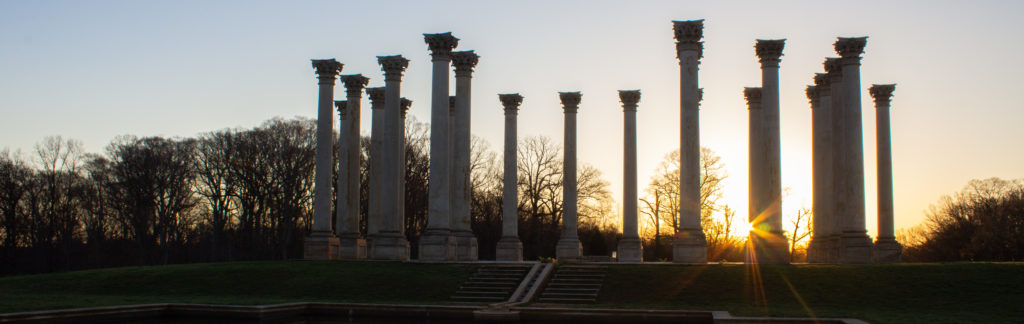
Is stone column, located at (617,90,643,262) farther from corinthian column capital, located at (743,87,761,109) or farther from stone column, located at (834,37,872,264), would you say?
stone column, located at (834,37,872,264)

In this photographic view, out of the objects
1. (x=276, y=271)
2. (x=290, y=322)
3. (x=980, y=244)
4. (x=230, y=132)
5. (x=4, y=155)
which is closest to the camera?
(x=290, y=322)

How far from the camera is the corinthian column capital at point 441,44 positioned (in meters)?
50.5

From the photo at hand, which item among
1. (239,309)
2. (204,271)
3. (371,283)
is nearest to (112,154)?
(204,271)

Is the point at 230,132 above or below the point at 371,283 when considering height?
above

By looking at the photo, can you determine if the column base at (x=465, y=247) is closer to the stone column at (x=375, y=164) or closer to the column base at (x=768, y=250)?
the stone column at (x=375, y=164)

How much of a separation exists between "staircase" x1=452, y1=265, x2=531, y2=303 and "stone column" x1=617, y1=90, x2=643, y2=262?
565 inches

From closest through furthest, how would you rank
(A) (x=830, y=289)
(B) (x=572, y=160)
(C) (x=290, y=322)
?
1. (C) (x=290, y=322)
2. (A) (x=830, y=289)
3. (B) (x=572, y=160)

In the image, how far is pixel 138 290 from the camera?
137 ft

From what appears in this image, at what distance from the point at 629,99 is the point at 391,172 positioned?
57.8ft

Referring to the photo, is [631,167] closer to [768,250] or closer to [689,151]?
[689,151]

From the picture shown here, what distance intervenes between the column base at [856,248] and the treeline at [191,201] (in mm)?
31588

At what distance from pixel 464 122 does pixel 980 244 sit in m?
47.3

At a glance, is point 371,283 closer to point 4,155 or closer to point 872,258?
point 872,258

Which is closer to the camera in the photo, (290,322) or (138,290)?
(290,322)
